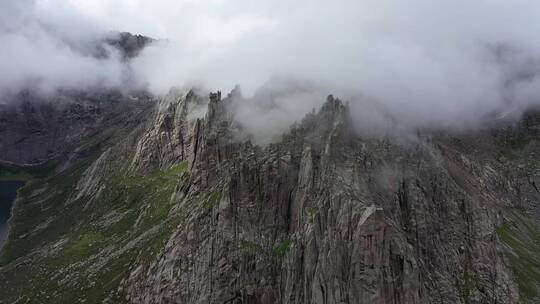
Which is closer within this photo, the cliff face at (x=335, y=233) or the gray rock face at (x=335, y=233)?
the gray rock face at (x=335, y=233)

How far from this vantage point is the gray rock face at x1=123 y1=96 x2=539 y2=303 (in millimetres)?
134750

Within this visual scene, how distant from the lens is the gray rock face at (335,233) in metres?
135

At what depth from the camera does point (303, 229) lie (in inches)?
5871

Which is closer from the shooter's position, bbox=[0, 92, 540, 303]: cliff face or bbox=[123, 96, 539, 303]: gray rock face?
bbox=[123, 96, 539, 303]: gray rock face

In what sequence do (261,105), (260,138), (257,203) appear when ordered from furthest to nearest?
1. (261,105)
2. (260,138)
3. (257,203)

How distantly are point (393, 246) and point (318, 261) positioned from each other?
20.9 m

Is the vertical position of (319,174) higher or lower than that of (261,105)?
lower

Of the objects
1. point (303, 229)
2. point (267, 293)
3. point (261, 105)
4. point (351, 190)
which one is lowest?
point (267, 293)

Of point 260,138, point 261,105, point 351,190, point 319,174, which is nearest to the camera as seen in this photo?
point 351,190

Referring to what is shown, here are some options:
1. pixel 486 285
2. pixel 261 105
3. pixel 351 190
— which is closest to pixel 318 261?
pixel 351 190

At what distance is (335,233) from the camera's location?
5458 inches

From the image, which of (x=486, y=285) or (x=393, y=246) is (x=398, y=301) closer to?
(x=393, y=246)

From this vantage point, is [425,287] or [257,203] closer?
[425,287]

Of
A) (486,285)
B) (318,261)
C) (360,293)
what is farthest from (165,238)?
(486,285)
